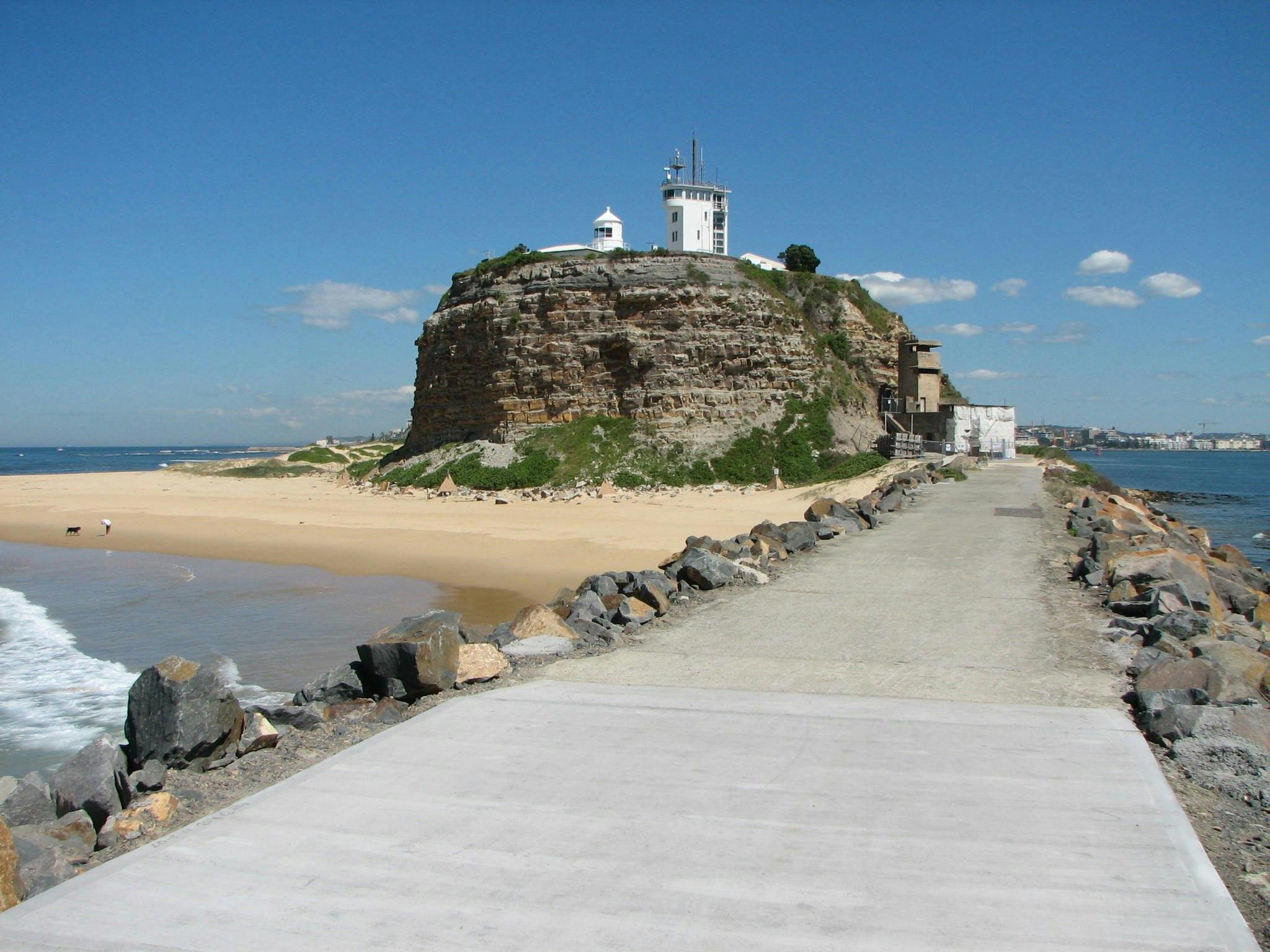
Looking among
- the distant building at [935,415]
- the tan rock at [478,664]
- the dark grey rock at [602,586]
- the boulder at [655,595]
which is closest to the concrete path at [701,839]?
the tan rock at [478,664]

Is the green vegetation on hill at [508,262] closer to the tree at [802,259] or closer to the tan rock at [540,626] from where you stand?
the tree at [802,259]

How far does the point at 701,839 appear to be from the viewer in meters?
3.86

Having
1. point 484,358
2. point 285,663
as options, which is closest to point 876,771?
point 285,663

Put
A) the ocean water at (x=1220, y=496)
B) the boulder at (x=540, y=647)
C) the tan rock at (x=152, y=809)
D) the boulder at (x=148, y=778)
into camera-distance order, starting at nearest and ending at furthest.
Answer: the tan rock at (x=152, y=809) < the boulder at (x=148, y=778) < the boulder at (x=540, y=647) < the ocean water at (x=1220, y=496)

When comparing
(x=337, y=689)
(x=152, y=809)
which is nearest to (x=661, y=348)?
(x=337, y=689)

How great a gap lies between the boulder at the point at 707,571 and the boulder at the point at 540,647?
262cm

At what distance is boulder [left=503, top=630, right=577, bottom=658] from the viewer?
7312 millimetres

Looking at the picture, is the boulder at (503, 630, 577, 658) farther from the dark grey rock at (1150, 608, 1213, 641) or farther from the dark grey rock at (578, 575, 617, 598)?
the dark grey rock at (1150, 608, 1213, 641)

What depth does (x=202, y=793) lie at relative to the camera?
502 centimetres

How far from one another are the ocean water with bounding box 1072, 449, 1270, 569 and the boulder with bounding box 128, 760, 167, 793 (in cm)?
2529

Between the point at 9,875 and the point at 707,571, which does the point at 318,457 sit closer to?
the point at 707,571

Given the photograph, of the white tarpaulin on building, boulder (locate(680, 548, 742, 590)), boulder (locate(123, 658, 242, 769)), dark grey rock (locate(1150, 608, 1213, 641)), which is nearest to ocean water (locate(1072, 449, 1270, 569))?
the white tarpaulin on building

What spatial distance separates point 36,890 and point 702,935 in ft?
9.37

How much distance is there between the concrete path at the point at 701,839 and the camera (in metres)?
3.22
